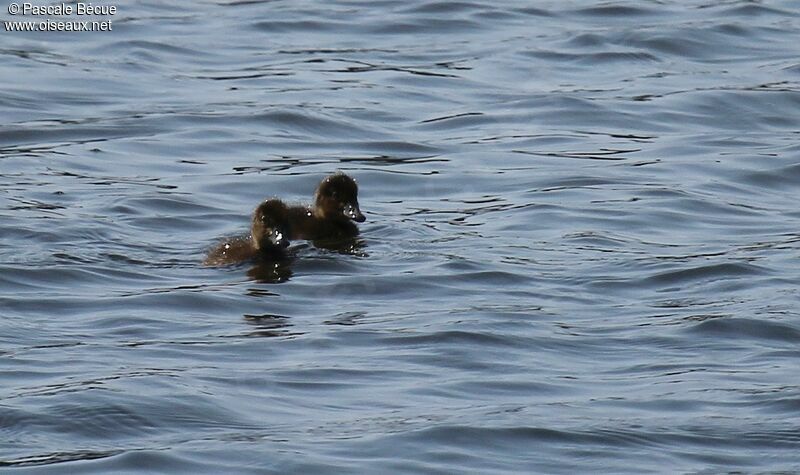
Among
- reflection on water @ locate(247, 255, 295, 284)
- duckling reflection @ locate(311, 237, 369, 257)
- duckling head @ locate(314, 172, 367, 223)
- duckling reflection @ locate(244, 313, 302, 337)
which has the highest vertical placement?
duckling head @ locate(314, 172, 367, 223)

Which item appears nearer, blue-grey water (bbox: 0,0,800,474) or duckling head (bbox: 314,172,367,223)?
blue-grey water (bbox: 0,0,800,474)

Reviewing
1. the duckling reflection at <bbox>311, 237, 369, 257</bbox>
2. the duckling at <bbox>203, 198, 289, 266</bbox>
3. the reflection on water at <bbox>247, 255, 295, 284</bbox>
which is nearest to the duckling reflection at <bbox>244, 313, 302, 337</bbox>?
the reflection on water at <bbox>247, 255, 295, 284</bbox>

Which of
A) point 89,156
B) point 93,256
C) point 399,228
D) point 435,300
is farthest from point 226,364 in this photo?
point 89,156

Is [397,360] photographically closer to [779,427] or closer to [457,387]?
[457,387]

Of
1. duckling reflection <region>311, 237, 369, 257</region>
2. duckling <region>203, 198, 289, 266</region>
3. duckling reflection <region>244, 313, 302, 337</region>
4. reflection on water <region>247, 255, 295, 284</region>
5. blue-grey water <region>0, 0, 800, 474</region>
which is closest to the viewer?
blue-grey water <region>0, 0, 800, 474</region>

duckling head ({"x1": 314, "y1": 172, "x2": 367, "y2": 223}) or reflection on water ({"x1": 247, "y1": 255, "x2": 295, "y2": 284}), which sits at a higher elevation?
duckling head ({"x1": 314, "y1": 172, "x2": 367, "y2": 223})

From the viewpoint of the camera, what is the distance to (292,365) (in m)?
9.52

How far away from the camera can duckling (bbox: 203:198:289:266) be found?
465 inches

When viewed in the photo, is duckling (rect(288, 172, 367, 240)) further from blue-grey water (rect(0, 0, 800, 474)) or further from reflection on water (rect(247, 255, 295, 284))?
reflection on water (rect(247, 255, 295, 284))

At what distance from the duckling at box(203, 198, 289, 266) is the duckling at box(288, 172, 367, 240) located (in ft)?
1.47

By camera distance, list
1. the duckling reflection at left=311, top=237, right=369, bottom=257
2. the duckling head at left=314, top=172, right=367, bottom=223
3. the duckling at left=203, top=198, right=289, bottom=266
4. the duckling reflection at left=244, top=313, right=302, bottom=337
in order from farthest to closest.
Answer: the duckling head at left=314, top=172, right=367, bottom=223 → the duckling reflection at left=311, top=237, right=369, bottom=257 → the duckling at left=203, top=198, right=289, bottom=266 → the duckling reflection at left=244, top=313, right=302, bottom=337

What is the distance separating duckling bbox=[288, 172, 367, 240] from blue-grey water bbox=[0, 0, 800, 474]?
0.59 ft

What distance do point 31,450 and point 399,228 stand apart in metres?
Answer: 5.05

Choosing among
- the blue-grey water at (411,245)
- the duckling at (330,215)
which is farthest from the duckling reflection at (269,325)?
the duckling at (330,215)
